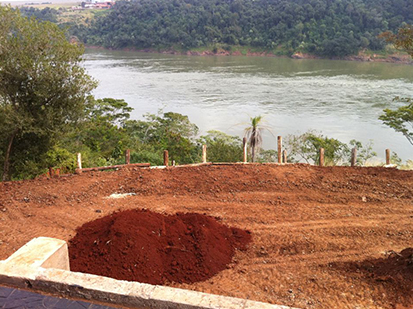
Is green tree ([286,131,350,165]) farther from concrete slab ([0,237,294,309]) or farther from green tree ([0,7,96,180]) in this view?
concrete slab ([0,237,294,309])

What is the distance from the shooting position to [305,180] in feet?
27.9

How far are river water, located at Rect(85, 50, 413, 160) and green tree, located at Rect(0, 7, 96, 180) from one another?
7144mm

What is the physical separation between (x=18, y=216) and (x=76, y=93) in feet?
16.7

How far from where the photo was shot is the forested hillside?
4866 cm

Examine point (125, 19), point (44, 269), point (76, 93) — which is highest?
point (125, 19)

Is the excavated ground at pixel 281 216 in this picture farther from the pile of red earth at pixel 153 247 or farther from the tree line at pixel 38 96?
the tree line at pixel 38 96

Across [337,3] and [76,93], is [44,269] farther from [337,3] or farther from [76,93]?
[337,3]

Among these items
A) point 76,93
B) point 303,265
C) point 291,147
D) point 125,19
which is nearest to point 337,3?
point 125,19

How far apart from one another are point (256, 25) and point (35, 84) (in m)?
54.6

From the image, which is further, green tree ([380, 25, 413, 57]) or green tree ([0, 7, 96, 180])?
green tree ([0, 7, 96, 180])

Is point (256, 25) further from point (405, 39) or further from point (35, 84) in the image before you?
→ point (405, 39)

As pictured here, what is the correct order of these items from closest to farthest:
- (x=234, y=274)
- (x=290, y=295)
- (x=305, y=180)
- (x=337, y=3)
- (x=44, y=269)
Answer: (x=44, y=269) < (x=290, y=295) < (x=234, y=274) < (x=305, y=180) < (x=337, y=3)

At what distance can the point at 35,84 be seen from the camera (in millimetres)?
Answer: 10188

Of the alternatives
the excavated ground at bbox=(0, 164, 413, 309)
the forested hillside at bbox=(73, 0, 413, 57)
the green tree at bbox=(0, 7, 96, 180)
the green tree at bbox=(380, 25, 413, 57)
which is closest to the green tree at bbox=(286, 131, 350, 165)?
the excavated ground at bbox=(0, 164, 413, 309)
